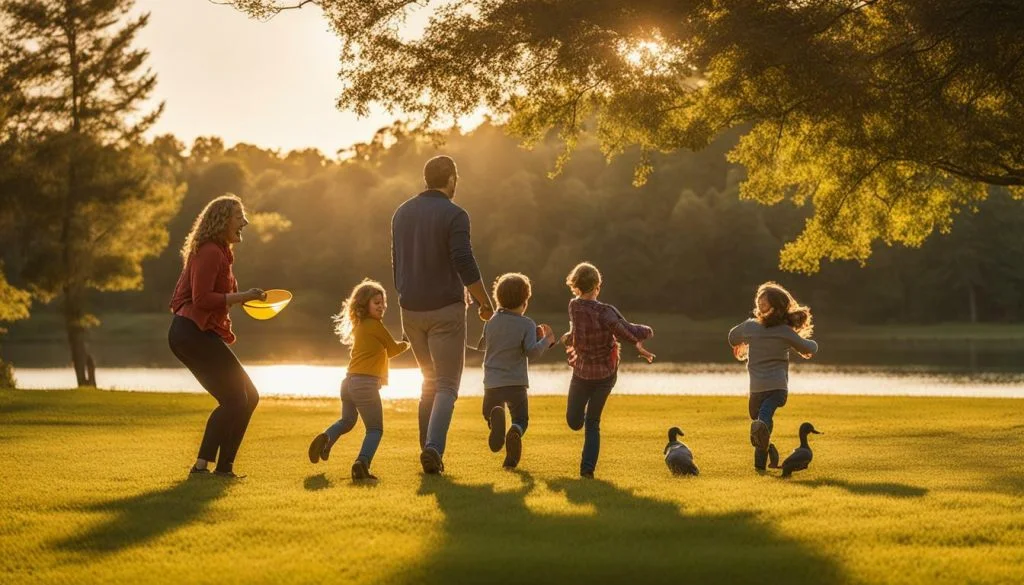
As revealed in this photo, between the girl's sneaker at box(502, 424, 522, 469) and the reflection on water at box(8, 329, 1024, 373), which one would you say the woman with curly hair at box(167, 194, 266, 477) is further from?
the reflection on water at box(8, 329, 1024, 373)

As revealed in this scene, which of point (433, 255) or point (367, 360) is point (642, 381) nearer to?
point (367, 360)

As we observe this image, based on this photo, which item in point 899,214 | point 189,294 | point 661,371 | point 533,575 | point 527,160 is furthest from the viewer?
point 527,160

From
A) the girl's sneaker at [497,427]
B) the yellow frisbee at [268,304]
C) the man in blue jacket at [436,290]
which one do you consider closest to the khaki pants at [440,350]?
the man in blue jacket at [436,290]

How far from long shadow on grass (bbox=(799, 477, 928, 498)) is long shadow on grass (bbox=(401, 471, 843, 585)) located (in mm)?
1812

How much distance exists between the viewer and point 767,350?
10.2 metres

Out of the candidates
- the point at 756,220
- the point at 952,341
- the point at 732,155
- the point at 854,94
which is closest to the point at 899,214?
the point at 732,155

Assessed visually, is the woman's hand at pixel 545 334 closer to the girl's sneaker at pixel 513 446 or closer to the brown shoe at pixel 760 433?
the girl's sneaker at pixel 513 446

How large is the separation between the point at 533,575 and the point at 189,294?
13.2 ft

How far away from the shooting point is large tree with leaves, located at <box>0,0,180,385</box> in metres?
28.4

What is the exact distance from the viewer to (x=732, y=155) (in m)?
21.2

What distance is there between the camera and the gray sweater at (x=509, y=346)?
9602mm

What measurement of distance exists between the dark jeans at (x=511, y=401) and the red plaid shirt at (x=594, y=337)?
1.66 feet

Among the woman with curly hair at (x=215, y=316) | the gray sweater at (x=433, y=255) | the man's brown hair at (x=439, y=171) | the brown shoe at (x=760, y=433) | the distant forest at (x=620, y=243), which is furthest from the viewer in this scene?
the distant forest at (x=620, y=243)

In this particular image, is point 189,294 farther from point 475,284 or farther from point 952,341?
point 952,341
